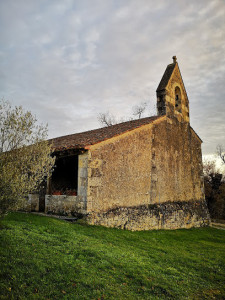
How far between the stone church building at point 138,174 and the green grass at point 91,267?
4.87 ft

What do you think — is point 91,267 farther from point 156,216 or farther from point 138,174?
point 156,216

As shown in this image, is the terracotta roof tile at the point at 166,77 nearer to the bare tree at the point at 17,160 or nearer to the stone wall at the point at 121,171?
the stone wall at the point at 121,171

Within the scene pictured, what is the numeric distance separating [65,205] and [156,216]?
482cm

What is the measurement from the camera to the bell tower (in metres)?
13.5

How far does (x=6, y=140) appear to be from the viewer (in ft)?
17.6

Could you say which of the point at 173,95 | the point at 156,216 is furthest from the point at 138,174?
the point at 173,95

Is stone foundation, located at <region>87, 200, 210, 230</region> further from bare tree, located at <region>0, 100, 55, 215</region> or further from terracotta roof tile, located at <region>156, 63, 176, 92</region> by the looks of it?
terracotta roof tile, located at <region>156, 63, 176, 92</region>

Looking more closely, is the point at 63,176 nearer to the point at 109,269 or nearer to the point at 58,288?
the point at 109,269

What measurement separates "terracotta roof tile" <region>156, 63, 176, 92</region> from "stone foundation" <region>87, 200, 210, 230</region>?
22.8 ft

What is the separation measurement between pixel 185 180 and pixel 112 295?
11.6 meters

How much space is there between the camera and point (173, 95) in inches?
564

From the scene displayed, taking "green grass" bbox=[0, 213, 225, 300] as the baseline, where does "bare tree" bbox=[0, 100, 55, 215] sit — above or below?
above

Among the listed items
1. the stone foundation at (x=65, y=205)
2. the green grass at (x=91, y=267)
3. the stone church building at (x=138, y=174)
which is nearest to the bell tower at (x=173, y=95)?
the stone church building at (x=138, y=174)

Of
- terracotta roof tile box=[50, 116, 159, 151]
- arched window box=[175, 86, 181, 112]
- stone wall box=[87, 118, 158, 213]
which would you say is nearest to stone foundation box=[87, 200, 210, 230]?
stone wall box=[87, 118, 158, 213]
